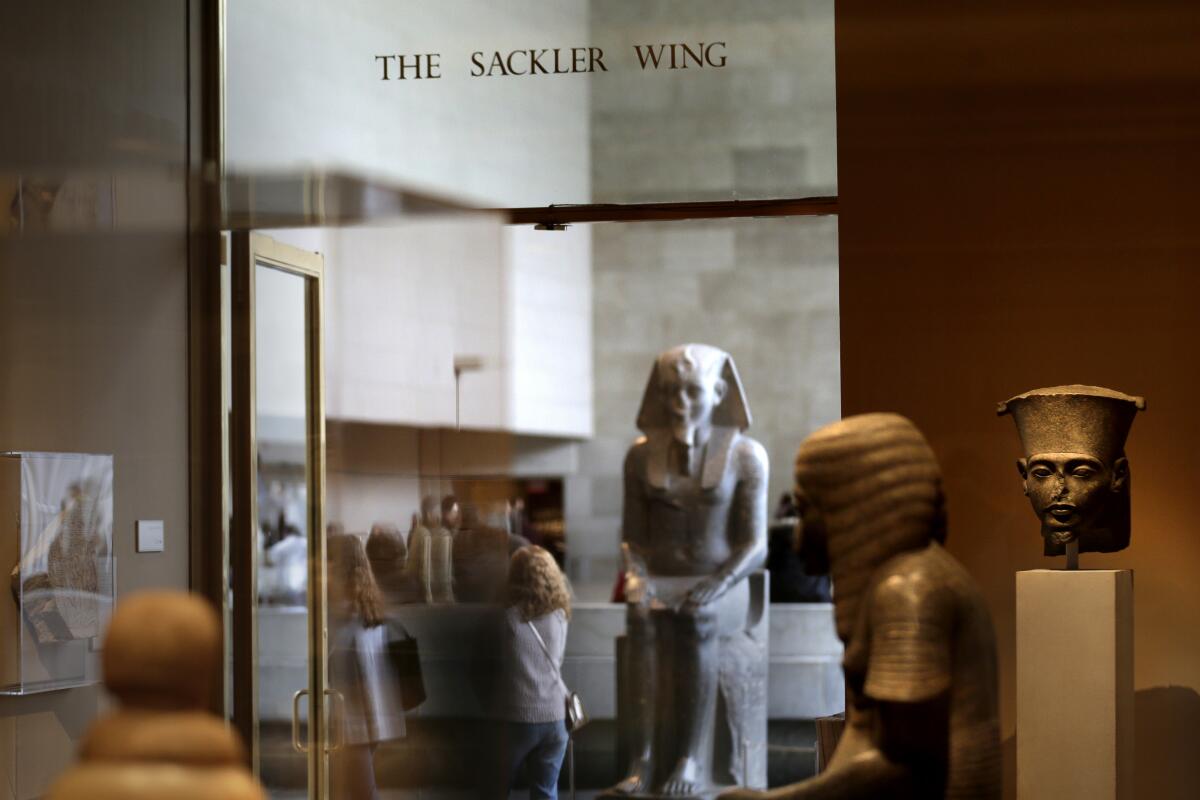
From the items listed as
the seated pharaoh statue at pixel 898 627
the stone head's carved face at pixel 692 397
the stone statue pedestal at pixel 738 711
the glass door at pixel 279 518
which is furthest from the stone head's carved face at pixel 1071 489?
the glass door at pixel 279 518

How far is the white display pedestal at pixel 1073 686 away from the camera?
4.33m

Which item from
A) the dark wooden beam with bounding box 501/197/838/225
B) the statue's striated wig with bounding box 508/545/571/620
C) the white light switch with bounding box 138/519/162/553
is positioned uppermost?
the dark wooden beam with bounding box 501/197/838/225

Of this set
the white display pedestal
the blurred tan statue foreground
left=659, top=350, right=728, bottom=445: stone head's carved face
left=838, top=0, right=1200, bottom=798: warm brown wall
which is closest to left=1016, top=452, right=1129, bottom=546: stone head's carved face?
the white display pedestal

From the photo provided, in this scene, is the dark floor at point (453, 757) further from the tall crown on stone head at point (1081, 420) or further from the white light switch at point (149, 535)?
the tall crown on stone head at point (1081, 420)

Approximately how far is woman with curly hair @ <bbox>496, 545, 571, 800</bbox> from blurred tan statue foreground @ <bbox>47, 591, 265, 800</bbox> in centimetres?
445

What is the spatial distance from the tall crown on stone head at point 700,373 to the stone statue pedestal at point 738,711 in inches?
27.8

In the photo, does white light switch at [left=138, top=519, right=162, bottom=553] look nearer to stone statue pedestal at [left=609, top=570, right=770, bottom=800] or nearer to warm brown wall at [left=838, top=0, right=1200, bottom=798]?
stone statue pedestal at [left=609, top=570, right=770, bottom=800]

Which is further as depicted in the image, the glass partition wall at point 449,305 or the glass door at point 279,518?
the glass door at point 279,518

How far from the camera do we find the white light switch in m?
6.27

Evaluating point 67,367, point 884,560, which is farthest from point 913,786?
point 67,367

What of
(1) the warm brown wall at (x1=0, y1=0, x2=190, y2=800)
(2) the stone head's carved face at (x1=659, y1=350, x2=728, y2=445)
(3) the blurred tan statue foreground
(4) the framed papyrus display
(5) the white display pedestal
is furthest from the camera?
(2) the stone head's carved face at (x1=659, y1=350, x2=728, y2=445)

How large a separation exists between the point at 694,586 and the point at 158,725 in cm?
499

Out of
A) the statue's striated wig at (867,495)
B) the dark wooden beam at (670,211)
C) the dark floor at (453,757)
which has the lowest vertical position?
the dark floor at (453,757)

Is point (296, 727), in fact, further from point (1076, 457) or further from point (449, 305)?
point (1076, 457)
